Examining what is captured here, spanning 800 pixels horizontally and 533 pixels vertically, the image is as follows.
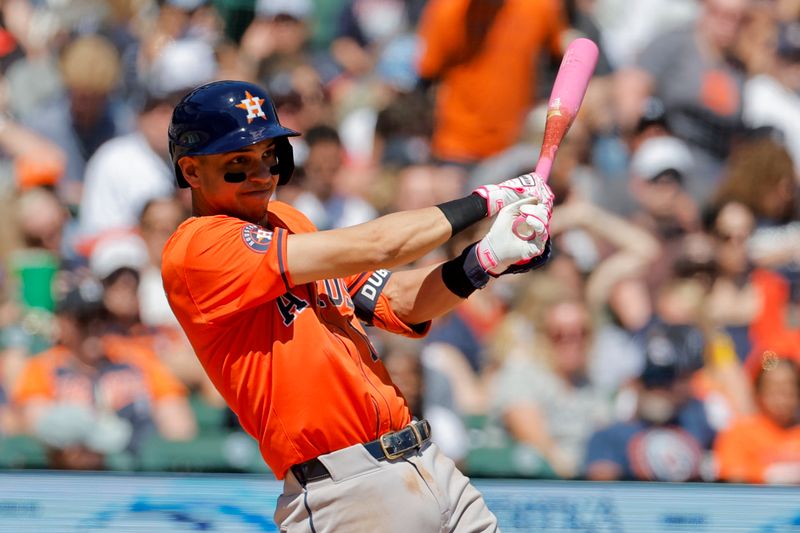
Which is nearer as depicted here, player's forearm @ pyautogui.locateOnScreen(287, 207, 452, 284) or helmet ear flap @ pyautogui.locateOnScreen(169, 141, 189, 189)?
player's forearm @ pyautogui.locateOnScreen(287, 207, 452, 284)

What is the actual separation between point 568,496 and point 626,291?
5.81 ft

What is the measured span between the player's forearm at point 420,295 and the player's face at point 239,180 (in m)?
0.47

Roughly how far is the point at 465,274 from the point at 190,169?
2.38ft

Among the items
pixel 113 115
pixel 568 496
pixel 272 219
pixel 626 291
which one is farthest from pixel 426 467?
pixel 113 115

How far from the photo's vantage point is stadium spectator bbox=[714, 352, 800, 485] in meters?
5.36

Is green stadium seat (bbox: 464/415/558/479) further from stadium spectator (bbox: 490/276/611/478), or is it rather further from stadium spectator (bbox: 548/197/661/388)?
stadium spectator (bbox: 548/197/661/388)

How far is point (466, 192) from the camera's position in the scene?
20.2 ft

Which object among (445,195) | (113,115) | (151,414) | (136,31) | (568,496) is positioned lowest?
(568,496)

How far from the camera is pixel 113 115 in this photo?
6551 millimetres

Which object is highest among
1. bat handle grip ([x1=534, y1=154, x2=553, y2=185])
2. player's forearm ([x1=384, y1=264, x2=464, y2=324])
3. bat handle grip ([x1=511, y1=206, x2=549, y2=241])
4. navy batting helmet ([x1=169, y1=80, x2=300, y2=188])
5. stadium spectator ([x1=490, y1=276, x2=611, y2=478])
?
navy batting helmet ([x1=169, y1=80, x2=300, y2=188])

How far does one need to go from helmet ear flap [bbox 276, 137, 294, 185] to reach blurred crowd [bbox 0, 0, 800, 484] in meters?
2.41

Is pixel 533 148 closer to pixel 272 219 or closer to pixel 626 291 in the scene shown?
pixel 626 291

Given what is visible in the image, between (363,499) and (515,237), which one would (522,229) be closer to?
(515,237)

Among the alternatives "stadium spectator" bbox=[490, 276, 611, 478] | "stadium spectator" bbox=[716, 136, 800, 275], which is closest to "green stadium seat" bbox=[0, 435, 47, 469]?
"stadium spectator" bbox=[490, 276, 611, 478]
